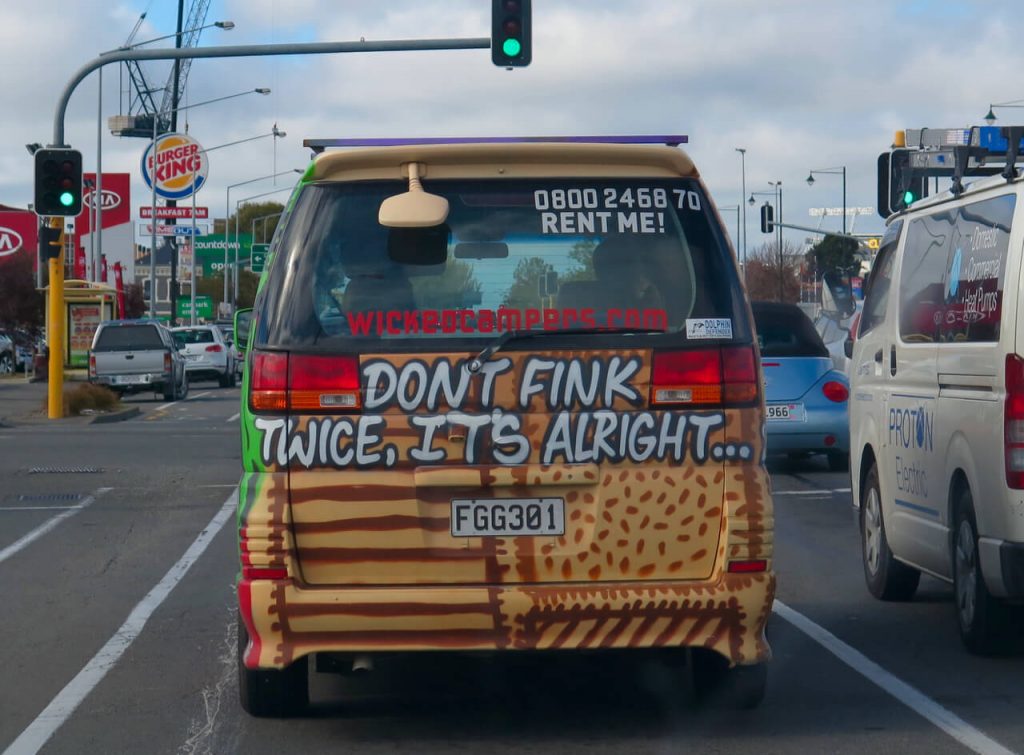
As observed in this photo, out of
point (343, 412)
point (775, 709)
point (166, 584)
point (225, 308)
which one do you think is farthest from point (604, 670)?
point (225, 308)

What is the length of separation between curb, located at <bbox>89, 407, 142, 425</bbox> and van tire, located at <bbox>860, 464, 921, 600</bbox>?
61.8 feet

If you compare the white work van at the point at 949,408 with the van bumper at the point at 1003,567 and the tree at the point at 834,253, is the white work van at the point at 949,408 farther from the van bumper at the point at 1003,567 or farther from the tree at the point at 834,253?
the tree at the point at 834,253

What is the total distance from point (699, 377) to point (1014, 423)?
71.1 inches

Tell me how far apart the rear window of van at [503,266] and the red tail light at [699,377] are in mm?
70

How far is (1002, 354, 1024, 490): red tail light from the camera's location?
6.80 meters

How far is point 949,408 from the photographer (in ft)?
25.2

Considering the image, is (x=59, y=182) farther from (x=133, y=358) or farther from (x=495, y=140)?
(x=495, y=140)

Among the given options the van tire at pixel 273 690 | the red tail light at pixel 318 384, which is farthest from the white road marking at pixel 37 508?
the red tail light at pixel 318 384

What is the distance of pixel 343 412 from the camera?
223 inches

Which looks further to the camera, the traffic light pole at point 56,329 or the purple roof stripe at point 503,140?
the traffic light pole at point 56,329

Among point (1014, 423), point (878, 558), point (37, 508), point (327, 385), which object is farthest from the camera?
point (37, 508)

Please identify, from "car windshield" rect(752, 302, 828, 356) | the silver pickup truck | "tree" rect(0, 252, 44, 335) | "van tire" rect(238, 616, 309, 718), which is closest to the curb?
the silver pickup truck

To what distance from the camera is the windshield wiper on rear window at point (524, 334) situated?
566cm

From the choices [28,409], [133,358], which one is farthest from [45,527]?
[133,358]
